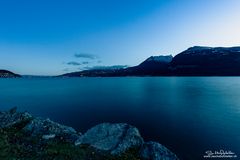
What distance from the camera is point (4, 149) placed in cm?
1900

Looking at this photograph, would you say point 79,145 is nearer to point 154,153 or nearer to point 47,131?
point 47,131

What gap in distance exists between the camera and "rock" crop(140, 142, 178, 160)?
19.5 m

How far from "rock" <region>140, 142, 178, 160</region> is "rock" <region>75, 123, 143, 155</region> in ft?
4.23

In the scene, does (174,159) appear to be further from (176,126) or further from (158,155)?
(176,126)

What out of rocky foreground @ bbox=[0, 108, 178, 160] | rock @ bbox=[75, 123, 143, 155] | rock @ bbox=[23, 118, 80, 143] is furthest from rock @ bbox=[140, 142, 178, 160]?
rock @ bbox=[23, 118, 80, 143]

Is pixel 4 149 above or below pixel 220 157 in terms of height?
above

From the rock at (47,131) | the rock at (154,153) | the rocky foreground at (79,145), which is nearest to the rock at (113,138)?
the rocky foreground at (79,145)

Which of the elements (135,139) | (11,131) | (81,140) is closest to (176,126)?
(135,139)

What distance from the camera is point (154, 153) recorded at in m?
19.8

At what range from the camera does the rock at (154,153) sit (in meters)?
19.5

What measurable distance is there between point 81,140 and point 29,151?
202 inches

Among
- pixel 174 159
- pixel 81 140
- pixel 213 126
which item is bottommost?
pixel 213 126

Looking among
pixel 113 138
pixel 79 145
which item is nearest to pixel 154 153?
pixel 113 138

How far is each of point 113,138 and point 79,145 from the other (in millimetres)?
3480
